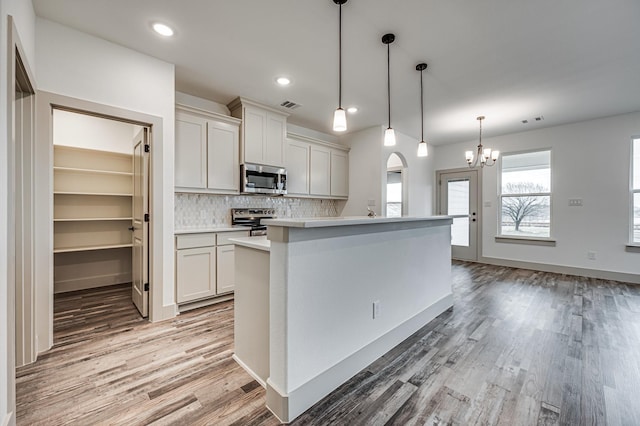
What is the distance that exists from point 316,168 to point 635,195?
520 centimetres

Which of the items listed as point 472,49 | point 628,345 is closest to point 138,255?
point 472,49

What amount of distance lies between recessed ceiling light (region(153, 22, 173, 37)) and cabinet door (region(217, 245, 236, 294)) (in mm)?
2235

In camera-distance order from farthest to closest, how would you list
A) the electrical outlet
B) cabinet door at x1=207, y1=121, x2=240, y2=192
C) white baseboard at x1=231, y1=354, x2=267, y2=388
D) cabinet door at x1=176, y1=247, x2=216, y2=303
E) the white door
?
1. the white door
2. cabinet door at x1=207, y1=121, x2=240, y2=192
3. cabinet door at x1=176, y1=247, x2=216, y2=303
4. the electrical outlet
5. white baseboard at x1=231, y1=354, x2=267, y2=388

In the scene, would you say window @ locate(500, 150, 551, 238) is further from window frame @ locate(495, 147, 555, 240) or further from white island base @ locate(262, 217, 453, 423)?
white island base @ locate(262, 217, 453, 423)

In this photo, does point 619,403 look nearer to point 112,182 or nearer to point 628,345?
point 628,345

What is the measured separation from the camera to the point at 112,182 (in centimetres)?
407

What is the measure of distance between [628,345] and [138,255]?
15.9 feet

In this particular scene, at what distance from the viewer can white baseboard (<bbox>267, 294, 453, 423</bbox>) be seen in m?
1.52

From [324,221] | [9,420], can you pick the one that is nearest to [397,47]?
[324,221]

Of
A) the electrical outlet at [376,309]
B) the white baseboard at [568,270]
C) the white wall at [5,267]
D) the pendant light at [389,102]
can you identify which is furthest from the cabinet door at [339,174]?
the white wall at [5,267]

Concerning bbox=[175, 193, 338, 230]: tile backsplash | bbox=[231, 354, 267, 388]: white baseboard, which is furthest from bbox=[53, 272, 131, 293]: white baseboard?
bbox=[231, 354, 267, 388]: white baseboard

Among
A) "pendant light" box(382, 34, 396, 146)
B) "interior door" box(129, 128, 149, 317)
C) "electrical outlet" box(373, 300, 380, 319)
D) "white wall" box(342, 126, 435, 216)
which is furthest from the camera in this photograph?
"white wall" box(342, 126, 435, 216)

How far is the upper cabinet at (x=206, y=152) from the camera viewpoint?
3.25 metres

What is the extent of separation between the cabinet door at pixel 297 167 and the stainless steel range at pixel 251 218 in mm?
588
